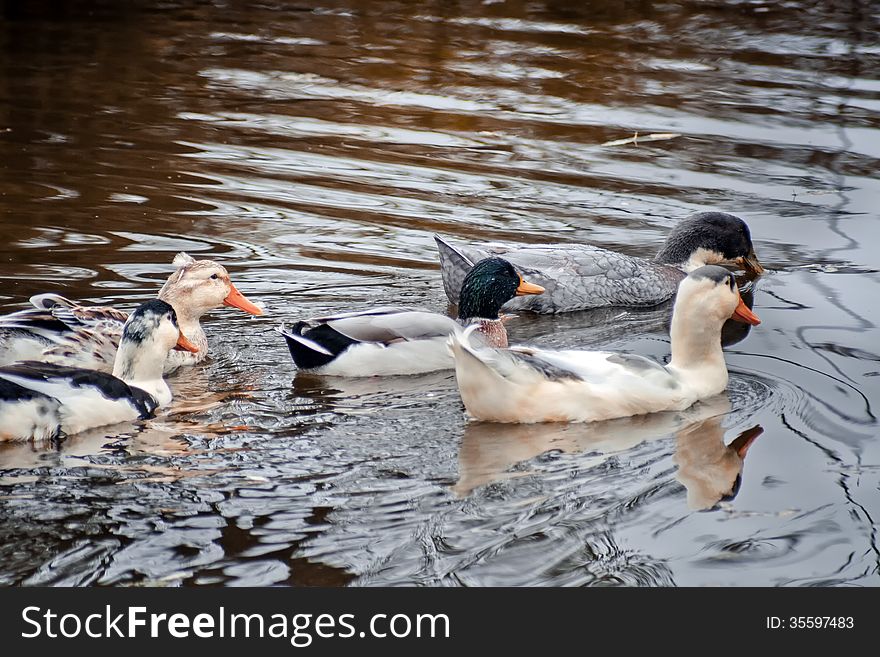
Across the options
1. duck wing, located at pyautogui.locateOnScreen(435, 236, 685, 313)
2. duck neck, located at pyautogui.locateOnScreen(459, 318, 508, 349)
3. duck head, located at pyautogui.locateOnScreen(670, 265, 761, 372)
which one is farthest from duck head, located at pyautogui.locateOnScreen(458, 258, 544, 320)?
duck head, located at pyautogui.locateOnScreen(670, 265, 761, 372)

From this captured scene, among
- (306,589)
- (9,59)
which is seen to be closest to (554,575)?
(306,589)

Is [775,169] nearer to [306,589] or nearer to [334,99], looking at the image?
[334,99]

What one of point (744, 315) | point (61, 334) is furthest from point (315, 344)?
point (744, 315)

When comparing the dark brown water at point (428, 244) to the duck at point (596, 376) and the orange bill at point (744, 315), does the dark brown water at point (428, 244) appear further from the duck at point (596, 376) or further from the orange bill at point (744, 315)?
the orange bill at point (744, 315)

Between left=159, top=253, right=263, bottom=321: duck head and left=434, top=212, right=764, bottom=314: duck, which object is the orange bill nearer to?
left=434, top=212, right=764, bottom=314: duck

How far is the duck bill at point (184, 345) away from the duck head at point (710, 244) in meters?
4.16

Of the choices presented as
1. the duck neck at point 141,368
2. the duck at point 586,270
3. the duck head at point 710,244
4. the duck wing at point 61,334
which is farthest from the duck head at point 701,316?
the duck wing at point 61,334

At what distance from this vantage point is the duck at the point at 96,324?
294 inches

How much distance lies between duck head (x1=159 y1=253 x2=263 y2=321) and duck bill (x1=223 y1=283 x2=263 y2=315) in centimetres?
1

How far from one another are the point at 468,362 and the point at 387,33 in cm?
1285

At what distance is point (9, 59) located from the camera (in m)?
17.0

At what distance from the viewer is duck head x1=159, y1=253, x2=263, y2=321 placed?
8.23m

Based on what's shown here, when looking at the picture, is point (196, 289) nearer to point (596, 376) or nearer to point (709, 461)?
point (596, 376)

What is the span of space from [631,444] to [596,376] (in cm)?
49
